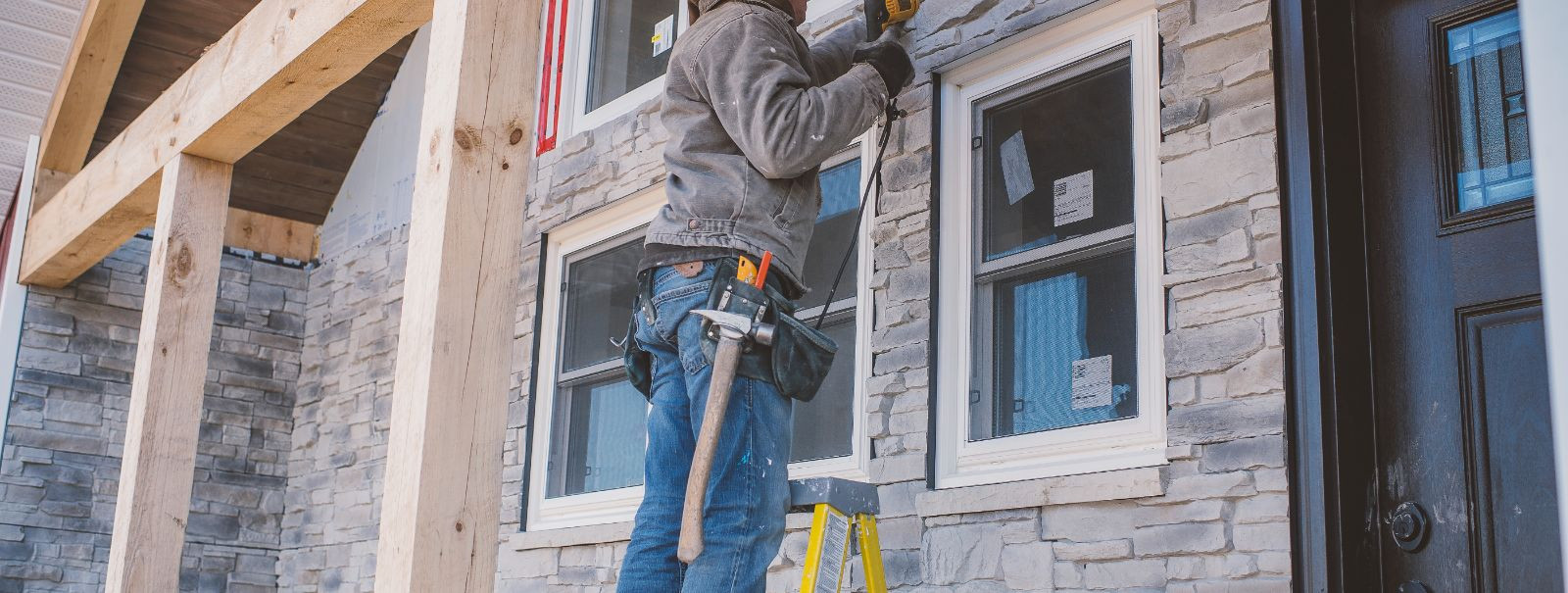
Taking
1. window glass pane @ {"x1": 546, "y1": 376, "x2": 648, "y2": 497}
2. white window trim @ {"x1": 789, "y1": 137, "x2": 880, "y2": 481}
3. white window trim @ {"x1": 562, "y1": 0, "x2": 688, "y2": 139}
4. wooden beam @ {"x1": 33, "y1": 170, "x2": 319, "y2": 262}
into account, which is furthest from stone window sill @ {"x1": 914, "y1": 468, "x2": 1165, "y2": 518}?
wooden beam @ {"x1": 33, "y1": 170, "x2": 319, "y2": 262}

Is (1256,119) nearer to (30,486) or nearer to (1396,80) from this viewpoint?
(1396,80)

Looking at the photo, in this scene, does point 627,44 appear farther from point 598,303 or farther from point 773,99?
point 773,99

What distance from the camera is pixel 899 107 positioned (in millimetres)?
4012

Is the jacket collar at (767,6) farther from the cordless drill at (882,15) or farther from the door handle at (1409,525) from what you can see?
the door handle at (1409,525)

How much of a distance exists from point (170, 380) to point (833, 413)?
2.12 m

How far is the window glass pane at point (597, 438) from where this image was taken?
5.06m

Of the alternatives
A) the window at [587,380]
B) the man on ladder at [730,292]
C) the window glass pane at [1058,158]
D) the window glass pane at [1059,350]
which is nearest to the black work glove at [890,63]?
the man on ladder at [730,292]

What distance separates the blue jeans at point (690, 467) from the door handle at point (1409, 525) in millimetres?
1215

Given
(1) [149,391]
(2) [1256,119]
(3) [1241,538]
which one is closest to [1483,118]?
(2) [1256,119]

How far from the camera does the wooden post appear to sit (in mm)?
4332

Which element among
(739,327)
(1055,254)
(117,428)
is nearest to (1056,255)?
(1055,254)

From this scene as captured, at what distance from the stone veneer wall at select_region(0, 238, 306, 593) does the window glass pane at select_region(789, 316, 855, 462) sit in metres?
3.75

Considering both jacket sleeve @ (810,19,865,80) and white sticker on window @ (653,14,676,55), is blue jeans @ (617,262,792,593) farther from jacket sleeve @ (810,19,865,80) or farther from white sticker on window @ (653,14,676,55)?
white sticker on window @ (653,14,676,55)

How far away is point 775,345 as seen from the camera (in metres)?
2.74
